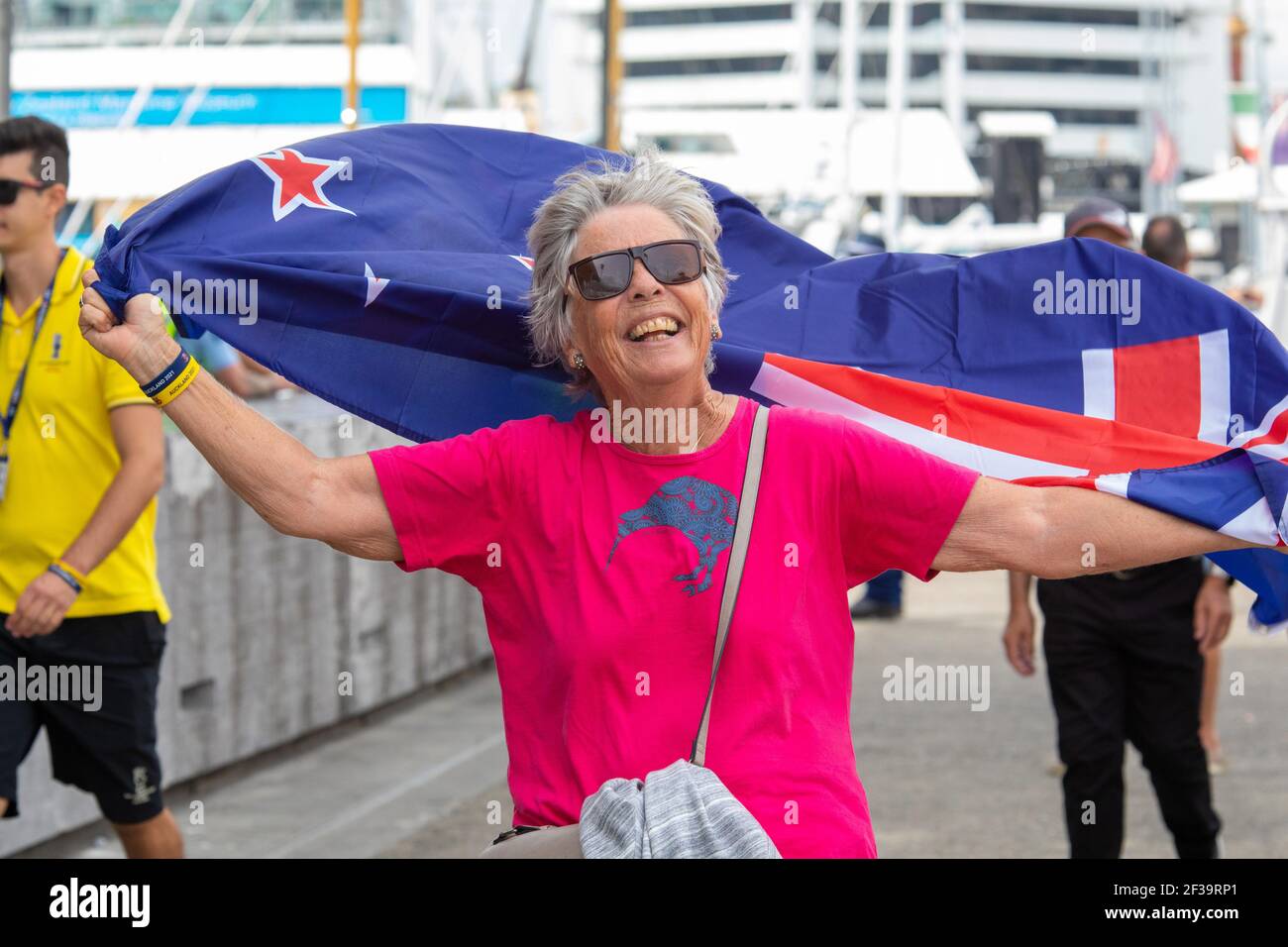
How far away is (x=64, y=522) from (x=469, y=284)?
1931mm

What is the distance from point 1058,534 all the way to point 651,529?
2.43 feet

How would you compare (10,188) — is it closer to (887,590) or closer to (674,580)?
(674,580)

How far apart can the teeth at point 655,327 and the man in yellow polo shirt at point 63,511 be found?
7.66 feet

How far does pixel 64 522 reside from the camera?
5.44 metres

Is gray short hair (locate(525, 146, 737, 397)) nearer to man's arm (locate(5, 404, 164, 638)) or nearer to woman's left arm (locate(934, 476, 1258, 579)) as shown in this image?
woman's left arm (locate(934, 476, 1258, 579))

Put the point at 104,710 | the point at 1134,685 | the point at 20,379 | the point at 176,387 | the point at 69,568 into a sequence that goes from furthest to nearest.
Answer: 1. the point at 1134,685
2. the point at 104,710
3. the point at 20,379
4. the point at 69,568
5. the point at 176,387

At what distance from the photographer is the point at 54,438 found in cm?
543

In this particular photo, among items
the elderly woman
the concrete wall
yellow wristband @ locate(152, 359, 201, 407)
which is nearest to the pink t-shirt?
the elderly woman

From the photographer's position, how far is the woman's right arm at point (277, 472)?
3287mm

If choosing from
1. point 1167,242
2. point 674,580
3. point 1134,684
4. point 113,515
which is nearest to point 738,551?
point 674,580

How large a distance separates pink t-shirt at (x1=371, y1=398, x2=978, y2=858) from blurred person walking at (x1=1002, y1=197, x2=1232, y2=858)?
2.83 m

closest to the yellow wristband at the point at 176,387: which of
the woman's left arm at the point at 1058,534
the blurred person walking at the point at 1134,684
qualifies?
the woman's left arm at the point at 1058,534

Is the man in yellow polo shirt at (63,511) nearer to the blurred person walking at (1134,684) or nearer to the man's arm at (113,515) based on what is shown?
the man's arm at (113,515)
